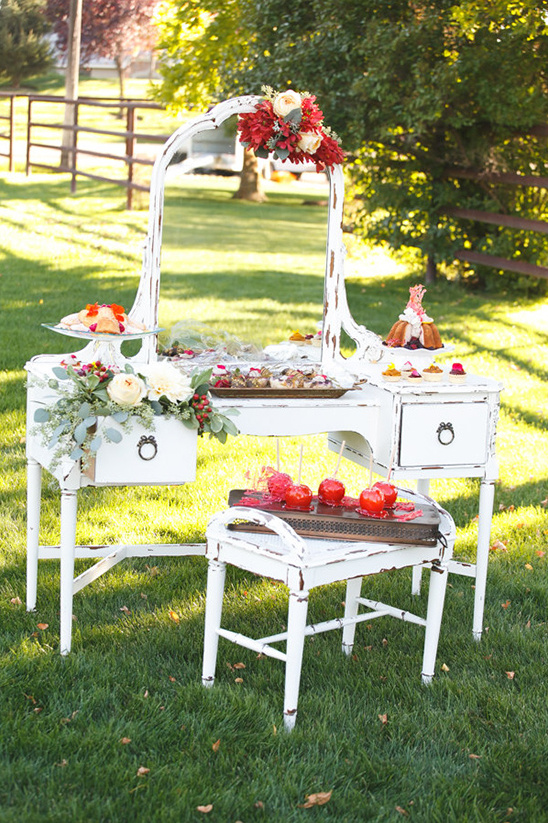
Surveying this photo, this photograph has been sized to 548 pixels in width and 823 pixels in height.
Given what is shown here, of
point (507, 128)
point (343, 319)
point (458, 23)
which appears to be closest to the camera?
point (343, 319)

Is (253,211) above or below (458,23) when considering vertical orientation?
below

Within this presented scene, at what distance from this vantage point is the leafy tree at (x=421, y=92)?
9914 millimetres

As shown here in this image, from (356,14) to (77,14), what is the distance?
8448 mm

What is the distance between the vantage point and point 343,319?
13.2 ft

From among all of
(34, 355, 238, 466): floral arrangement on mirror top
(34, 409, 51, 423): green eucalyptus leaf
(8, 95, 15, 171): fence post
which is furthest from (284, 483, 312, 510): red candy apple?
(8, 95, 15, 171): fence post

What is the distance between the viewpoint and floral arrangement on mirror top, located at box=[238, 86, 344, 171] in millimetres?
3672

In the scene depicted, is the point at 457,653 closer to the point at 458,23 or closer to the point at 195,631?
the point at 195,631

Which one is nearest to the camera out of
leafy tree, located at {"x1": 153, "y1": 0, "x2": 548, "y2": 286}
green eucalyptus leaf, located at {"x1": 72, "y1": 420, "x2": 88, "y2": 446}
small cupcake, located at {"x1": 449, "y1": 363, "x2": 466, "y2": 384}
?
green eucalyptus leaf, located at {"x1": 72, "y1": 420, "x2": 88, "y2": 446}

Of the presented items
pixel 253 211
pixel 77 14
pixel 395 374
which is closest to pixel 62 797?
pixel 395 374

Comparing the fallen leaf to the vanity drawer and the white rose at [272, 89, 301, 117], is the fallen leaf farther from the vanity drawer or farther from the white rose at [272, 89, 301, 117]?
the white rose at [272, 89, 301, 117]

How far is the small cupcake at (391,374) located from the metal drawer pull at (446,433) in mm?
229

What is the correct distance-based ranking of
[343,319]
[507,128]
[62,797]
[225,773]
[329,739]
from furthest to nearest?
[507,128] → [343,319] → [329,739] → [225,773] → [62,797]

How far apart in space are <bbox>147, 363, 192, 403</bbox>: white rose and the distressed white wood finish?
1.30 ft

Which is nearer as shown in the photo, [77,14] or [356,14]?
[356,14]
